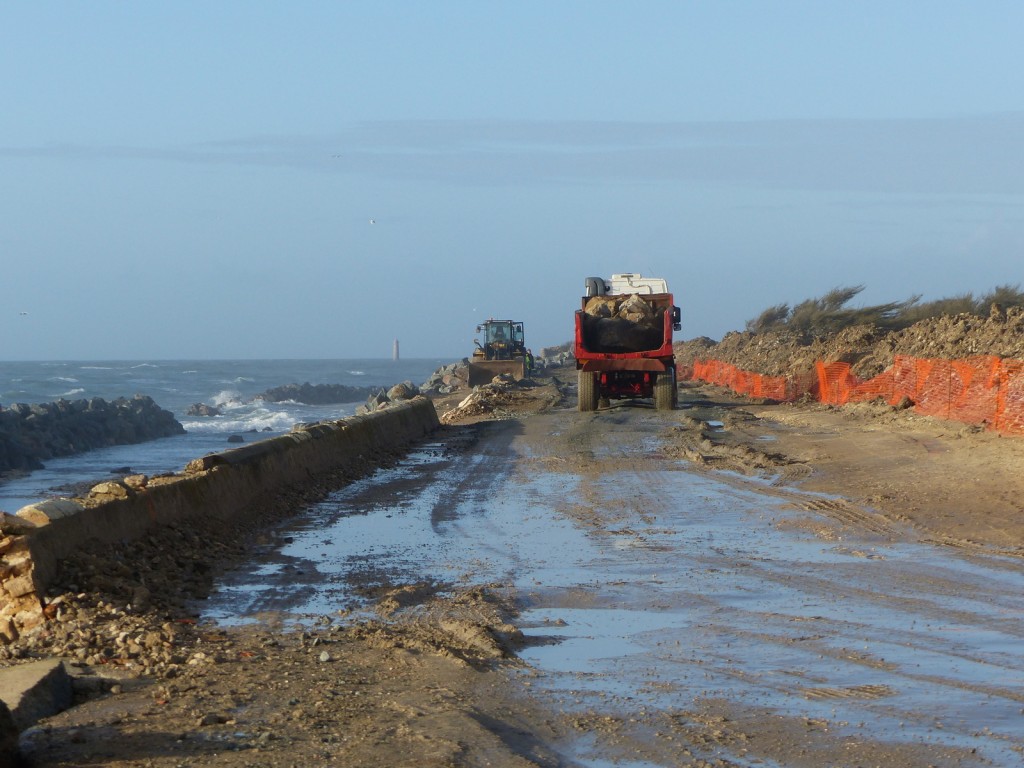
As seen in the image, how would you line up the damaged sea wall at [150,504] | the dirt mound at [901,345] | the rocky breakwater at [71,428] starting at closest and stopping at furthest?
the damaged sea wall at [150,504]
the dirt mound at [901,345]
the rocky breakwater at [71,428]

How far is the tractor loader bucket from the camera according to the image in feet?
185

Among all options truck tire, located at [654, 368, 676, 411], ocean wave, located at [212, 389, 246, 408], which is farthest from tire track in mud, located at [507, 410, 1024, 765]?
ocean wave, located at [212, 389, 246, 408]

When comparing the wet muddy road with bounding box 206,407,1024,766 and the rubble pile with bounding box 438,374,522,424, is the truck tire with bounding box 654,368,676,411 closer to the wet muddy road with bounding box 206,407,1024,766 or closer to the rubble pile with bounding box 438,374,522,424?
the rubble pile with bounding box 438,374,522,424

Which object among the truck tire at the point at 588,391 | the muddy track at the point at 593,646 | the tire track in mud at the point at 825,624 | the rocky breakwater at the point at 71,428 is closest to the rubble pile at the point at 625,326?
the truck tire at the point at 588,391

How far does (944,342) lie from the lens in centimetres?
2997

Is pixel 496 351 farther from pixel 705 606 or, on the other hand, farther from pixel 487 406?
pixel 705 606

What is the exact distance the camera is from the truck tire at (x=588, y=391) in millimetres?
28844

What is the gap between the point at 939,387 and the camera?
2259 cm

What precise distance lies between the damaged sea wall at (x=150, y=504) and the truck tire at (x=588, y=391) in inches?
361

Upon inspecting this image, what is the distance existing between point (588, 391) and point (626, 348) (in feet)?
4.69

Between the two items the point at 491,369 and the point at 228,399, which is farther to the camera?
the point at 228,399

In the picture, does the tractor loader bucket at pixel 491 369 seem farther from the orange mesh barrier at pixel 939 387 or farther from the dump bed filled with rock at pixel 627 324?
the dump bed filled with rock at pixel 627 324

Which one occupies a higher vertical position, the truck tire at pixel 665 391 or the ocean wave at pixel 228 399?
the truck tire at pixel 665 391

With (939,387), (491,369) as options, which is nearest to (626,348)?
(939,387)
